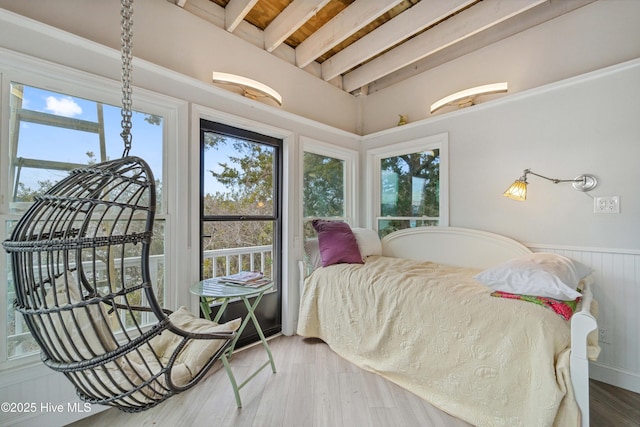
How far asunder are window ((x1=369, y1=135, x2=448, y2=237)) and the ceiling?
938mm

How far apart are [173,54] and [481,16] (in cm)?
255

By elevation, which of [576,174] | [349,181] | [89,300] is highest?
[349,181]

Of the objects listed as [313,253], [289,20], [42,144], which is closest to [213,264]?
[313,253]

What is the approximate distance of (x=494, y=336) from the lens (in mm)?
1543

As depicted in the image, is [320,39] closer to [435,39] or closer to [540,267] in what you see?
[435,39]

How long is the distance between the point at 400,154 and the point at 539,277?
6.59ft

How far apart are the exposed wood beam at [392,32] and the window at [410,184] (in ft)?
3.44

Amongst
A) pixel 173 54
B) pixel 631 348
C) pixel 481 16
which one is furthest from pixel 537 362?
pixel 173 54

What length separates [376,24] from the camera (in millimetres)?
2615

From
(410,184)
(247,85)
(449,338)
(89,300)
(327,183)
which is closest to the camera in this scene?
(89,300)

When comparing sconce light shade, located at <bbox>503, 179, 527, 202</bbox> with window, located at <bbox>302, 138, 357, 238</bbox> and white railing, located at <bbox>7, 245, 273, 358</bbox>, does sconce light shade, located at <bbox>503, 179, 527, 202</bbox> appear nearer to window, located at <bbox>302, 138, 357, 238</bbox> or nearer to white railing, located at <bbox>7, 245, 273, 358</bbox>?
window, located at <bbox>302, 138, 357, 238</bbox>

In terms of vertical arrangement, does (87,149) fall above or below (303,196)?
above

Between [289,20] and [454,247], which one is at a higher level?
[289,20]

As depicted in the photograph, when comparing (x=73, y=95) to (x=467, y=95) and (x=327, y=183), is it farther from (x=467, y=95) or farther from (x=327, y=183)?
(x=467, y=95)
